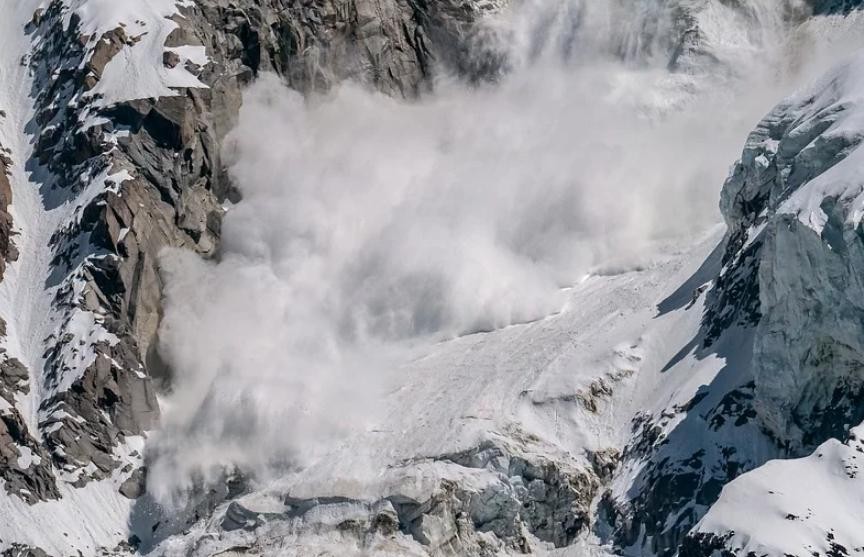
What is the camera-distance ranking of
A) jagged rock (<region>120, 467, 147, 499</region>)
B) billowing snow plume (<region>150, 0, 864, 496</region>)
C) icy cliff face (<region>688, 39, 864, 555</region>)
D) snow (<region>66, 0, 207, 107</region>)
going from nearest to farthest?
icy cliff face (<region>688, 39, 864, 555</region>)
jagged rock (<region>120, 467, 147, 499</region>)
billowing snow plume (<region>150, 0, 864, 496</region>)
snow (<region>66, 0, 207, 107</region>)

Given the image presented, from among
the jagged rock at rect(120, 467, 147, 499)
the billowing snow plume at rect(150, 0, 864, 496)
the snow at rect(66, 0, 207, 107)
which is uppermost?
the snow at rect(66, 0, 207, 107)

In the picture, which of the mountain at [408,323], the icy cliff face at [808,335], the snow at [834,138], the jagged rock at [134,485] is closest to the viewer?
the icy cliff face at [808,335]

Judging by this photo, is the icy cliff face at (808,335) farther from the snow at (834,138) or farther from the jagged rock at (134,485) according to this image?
the jagged rock at (134,485)

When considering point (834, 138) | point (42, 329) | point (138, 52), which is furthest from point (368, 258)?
point (834, 138)

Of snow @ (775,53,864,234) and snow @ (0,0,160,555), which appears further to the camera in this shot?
snow @ (0,0,160,555)

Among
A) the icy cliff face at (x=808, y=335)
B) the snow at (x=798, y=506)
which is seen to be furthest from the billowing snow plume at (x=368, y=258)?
the snow at (x=798, y=506)

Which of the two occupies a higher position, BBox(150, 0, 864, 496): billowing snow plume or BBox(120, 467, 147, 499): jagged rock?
BBox(150, 0, 864, 496): billowing snow plume

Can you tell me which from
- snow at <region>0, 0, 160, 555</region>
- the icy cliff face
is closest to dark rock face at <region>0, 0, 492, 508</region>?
snow at <region>0, 0, 160, 555</region>

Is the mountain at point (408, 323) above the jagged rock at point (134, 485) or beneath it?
above

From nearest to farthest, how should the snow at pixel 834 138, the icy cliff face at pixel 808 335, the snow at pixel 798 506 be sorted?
the snow at pixel 798 506, the icy cliff face at pixel 808 335, the snow at pixel 834 138

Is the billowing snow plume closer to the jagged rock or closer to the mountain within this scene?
the mountain
